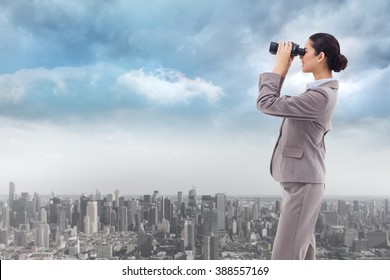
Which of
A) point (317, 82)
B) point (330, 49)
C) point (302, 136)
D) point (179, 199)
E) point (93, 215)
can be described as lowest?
point (93, 215)

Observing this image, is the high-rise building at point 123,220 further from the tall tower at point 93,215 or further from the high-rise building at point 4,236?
the high-rise building at point 4,236

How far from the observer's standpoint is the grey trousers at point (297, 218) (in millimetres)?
1688

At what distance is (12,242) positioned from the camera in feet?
11.4

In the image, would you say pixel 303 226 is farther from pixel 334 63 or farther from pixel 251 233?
pixel 251 233

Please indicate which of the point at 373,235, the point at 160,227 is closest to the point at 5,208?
the point at 160,227

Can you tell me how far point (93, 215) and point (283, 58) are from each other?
2.11m

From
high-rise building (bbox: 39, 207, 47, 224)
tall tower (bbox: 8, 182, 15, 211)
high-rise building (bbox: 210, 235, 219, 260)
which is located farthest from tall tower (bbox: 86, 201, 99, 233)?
high-rise building (bbox: 210, 235, 219, 260)

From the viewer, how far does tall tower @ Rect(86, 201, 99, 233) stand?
3409 millimetres

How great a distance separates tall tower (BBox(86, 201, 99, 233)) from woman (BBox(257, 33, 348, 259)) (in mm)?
1893

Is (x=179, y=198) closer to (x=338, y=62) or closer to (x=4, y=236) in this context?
(x=4, y=236)

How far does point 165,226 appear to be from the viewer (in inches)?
130

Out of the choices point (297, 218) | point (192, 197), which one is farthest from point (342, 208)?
point (297, 218)

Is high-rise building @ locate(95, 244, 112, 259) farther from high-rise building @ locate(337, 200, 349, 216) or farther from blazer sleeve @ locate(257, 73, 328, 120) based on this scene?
blazer sleeve @ locate(257, 73, 328, 120)

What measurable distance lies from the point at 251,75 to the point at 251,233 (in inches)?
42.0
